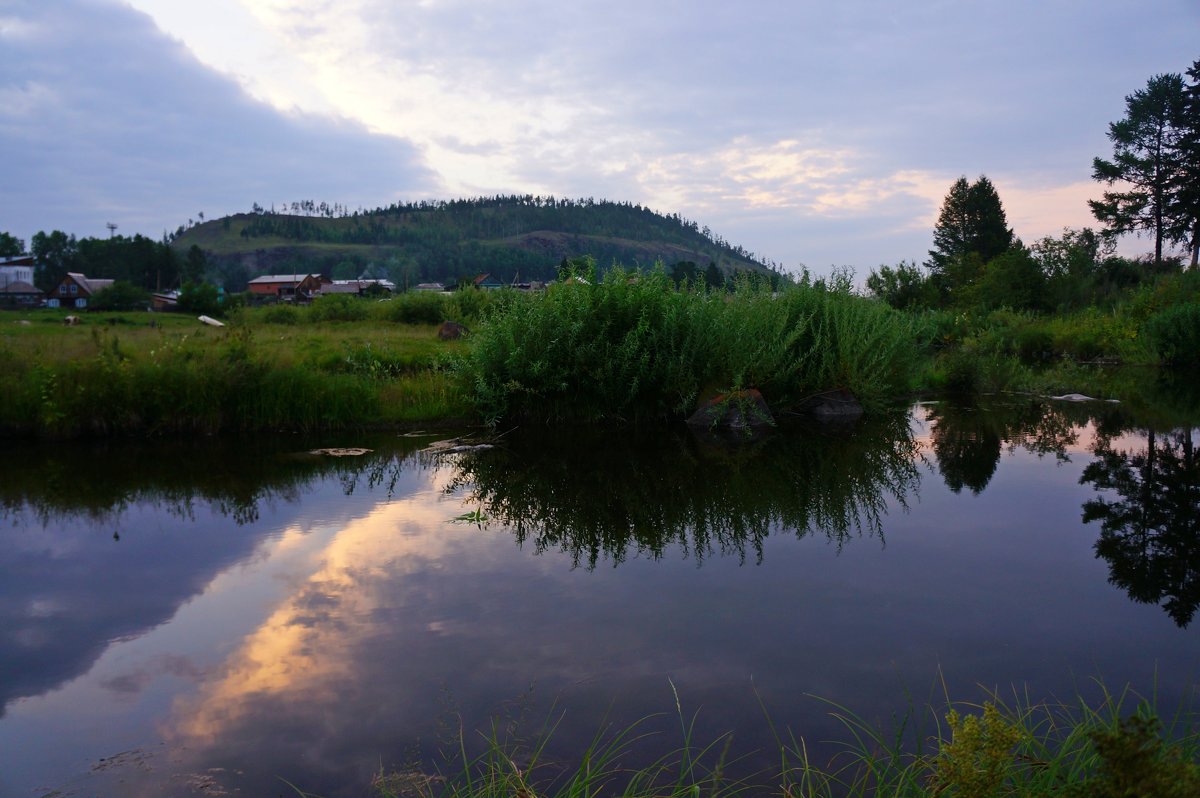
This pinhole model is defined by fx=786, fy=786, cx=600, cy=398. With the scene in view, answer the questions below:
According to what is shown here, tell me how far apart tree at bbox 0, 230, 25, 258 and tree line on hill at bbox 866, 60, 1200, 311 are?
110711 mm

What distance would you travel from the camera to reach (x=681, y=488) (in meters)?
8.62

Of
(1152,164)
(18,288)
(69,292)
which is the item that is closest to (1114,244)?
(1152,164)

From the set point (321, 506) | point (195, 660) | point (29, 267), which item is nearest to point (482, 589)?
point (195, 660)

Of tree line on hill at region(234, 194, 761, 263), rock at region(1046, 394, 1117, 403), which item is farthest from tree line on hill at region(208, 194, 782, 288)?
rock at region(1046, 394, 1117, 403)

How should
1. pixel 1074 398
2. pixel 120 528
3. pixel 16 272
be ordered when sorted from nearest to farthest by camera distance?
pixel 120 528, pixel 1074 398, pixel 16 272

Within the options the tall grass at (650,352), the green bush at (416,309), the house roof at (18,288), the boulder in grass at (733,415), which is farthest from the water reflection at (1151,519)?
the house roof at (18,288)

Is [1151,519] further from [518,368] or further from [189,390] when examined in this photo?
[189,390]

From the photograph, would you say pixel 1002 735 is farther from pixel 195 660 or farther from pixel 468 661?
pixel 195 660

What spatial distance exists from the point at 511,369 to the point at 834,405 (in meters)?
5.84

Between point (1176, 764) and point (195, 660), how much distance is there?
471 cm

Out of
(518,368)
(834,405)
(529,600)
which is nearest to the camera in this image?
(529,600)

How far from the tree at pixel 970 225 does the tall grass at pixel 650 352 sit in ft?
169

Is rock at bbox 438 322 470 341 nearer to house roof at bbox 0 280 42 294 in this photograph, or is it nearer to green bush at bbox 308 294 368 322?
green bush at bbox 308 294 368 322

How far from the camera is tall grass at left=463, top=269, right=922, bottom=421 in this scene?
12.2 m
